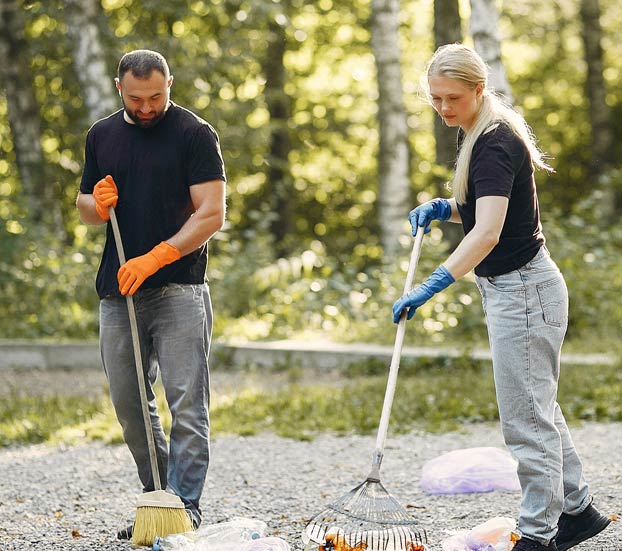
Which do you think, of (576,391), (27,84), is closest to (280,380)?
(576,391)

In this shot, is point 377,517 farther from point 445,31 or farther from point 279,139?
point 279,139

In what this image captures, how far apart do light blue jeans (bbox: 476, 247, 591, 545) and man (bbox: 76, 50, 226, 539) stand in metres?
1.19

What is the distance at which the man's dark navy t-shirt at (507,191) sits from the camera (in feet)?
11.8

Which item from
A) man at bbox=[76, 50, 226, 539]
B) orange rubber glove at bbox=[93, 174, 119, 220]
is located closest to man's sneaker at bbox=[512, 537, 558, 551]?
man at bbox=[76, 50, 226, 539]

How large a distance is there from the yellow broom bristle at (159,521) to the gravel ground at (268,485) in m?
0.22

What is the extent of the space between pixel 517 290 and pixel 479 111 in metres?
0.61

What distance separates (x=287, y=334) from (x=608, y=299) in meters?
2.96

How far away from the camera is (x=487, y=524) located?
409 cm

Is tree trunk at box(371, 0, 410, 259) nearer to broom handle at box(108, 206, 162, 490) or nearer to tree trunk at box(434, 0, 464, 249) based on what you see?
tree trunk at box(434, 0, 464, 249)

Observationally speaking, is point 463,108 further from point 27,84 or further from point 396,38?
point 27,84

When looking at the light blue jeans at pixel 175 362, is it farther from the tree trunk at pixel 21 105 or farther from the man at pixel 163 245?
the tree trunk at pixel 21 105

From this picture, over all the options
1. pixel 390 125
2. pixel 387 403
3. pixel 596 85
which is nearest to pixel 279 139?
pixel 596 85

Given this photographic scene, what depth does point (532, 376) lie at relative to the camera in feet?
12.3

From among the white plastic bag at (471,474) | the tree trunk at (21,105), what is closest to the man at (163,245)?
the white plastic bag at (471,474)
